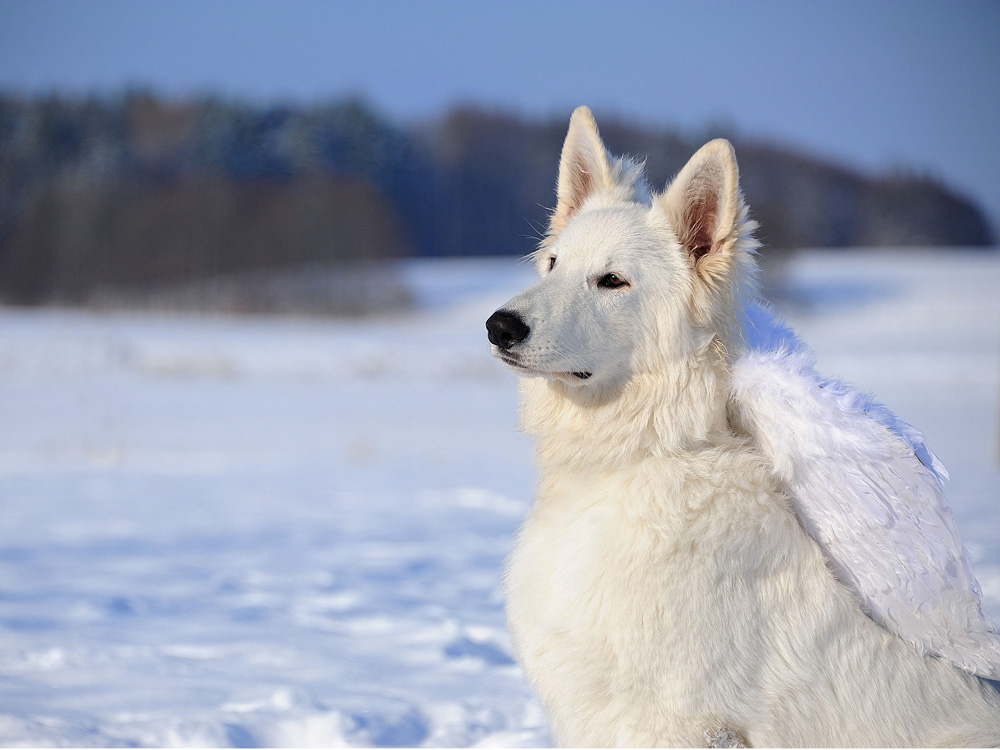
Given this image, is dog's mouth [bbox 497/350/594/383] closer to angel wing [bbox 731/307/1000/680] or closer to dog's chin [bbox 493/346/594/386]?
dog's chin [bbox 493/346/594/386]

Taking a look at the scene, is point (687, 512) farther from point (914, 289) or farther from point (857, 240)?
point (857, 240)

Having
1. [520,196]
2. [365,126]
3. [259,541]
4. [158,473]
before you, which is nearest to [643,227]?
[259,541]

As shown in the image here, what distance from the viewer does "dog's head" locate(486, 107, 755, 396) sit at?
2.28 meters

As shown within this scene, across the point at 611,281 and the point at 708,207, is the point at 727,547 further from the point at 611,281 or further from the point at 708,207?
the point at 708,207

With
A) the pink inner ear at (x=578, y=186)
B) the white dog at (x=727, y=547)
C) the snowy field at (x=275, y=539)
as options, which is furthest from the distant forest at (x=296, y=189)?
the white dog at (x=727, y=547)

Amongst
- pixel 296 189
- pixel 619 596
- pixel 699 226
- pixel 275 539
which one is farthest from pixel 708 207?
pixel 296 189

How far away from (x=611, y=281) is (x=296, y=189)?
42.9m

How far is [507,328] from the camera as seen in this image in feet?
7.47

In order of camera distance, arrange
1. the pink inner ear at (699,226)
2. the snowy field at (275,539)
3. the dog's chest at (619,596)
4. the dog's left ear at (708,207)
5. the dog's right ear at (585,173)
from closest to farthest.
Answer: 1. the dog's chest at (619,596)
2. the dog's left ear at (708,207)
3. the pink inner ear at (699,226)
4. the dog's right ear at (585,173)
5. the snowy field at (275,539)

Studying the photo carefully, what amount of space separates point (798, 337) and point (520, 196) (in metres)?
46.5

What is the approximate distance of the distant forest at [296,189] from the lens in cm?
3953

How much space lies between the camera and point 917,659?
2.04m

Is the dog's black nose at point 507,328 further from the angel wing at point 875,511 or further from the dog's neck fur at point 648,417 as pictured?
the angel wing at point 875,511

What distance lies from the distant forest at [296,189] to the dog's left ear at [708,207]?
3759 centimetres
